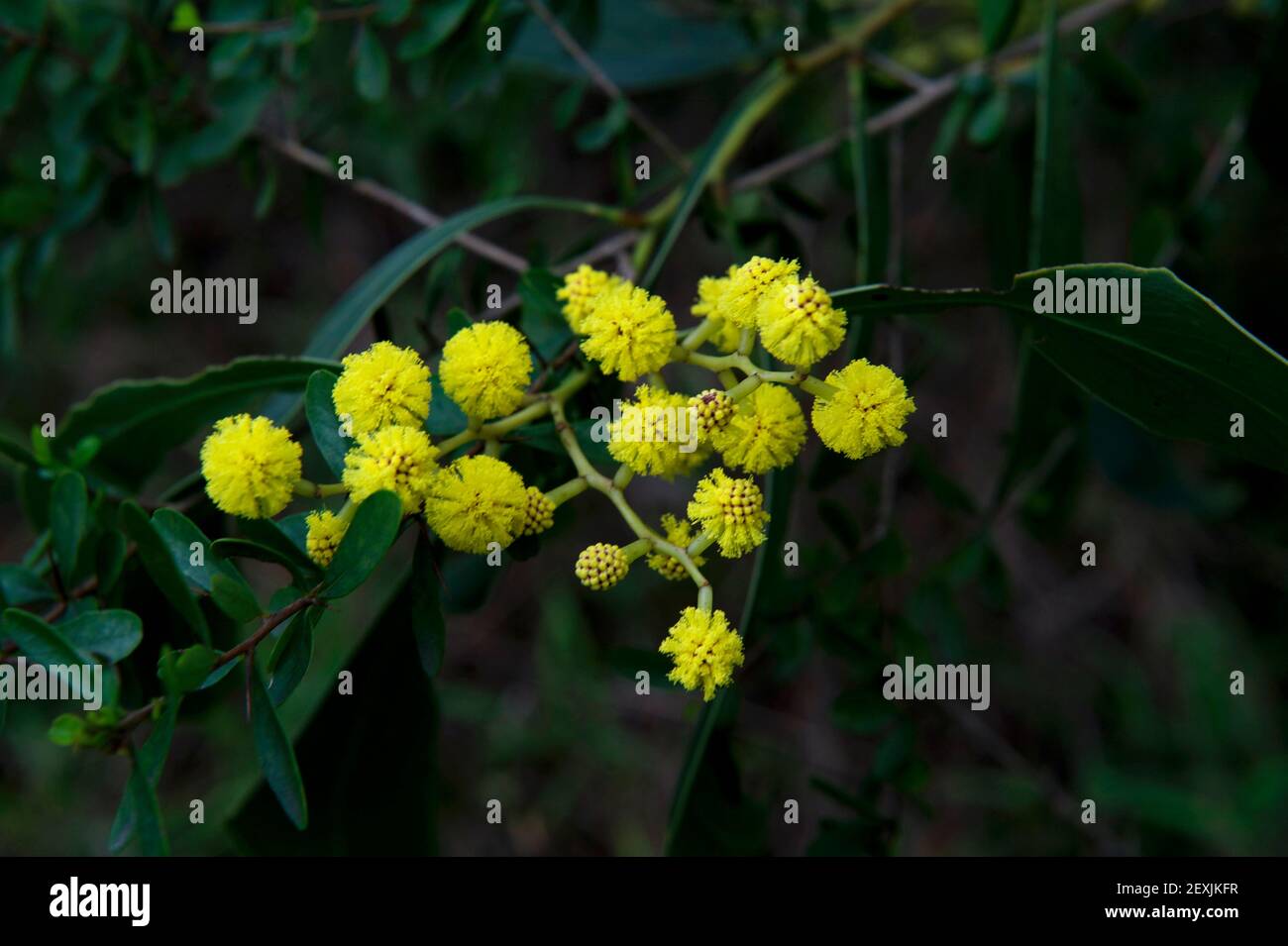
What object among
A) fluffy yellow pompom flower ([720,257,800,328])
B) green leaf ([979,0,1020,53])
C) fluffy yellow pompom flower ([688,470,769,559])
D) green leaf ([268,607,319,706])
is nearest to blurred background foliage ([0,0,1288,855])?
green leaf ([979,0,1020,53])

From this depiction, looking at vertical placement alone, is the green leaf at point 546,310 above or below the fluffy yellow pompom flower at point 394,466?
above

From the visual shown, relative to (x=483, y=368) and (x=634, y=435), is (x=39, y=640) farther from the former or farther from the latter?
(x=634, y=435)

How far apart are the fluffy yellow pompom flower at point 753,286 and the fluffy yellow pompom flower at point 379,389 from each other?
1.02 feet

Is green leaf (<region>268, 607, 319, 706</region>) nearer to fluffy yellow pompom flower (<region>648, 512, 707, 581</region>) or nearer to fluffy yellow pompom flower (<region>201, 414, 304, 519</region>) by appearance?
fluffy yellow pompom flower (<region>201, 414, 304, 519</region>)

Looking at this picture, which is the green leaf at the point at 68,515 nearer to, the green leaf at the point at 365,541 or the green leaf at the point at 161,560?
the green leaf at the point at 161,560

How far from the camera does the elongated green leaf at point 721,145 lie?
1454mm

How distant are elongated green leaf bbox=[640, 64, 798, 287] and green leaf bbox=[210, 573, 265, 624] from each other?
0.61 m

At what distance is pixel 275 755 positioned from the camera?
103 centimetres

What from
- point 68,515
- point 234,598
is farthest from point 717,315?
point 68,515

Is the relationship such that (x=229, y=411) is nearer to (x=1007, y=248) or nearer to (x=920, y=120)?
(x=1007, y=248)

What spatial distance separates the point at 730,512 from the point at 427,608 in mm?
339

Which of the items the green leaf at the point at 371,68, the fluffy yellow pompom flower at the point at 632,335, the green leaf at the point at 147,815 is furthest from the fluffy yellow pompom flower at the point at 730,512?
the green leaf at the point at 371,68
